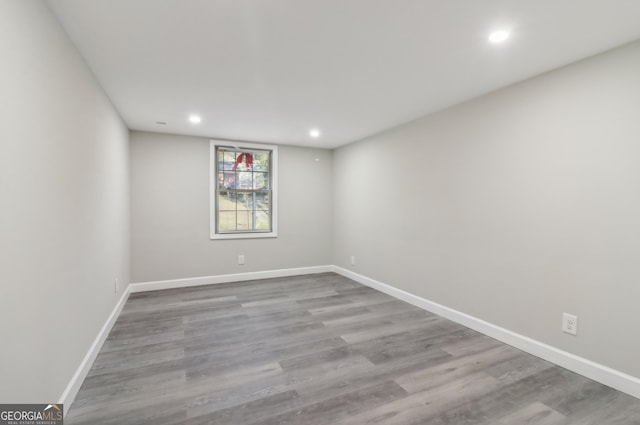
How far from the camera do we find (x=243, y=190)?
4.86m

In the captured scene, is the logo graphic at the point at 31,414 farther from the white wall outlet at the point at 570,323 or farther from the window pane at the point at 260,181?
the window pane at the point at 260,181

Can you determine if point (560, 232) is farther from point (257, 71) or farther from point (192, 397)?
point (192, 397)

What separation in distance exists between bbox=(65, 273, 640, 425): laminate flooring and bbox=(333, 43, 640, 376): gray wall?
40cm

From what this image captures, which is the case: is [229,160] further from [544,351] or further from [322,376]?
[544,351]

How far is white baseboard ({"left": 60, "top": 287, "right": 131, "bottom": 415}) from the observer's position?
1.74 metres

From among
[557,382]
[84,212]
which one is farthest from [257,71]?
[557,382]

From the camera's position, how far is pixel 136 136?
4.10 m

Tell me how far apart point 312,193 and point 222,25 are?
3.65 m

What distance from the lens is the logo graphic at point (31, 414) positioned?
118 cm

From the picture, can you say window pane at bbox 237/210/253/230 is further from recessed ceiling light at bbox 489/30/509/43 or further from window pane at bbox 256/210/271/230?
recessed ceiling light at bbox 489/30/509/43

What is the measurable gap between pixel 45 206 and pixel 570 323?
3454 millimetres

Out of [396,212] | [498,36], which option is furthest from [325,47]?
[396,212]

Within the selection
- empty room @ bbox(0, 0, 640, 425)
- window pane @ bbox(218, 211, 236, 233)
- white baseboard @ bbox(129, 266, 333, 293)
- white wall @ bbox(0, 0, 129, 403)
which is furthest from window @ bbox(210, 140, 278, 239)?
white wall @ bbox(0, 0, 129, 403)

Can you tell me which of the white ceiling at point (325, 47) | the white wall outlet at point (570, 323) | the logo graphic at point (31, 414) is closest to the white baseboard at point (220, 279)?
the white ceiling at point (325, 47)
